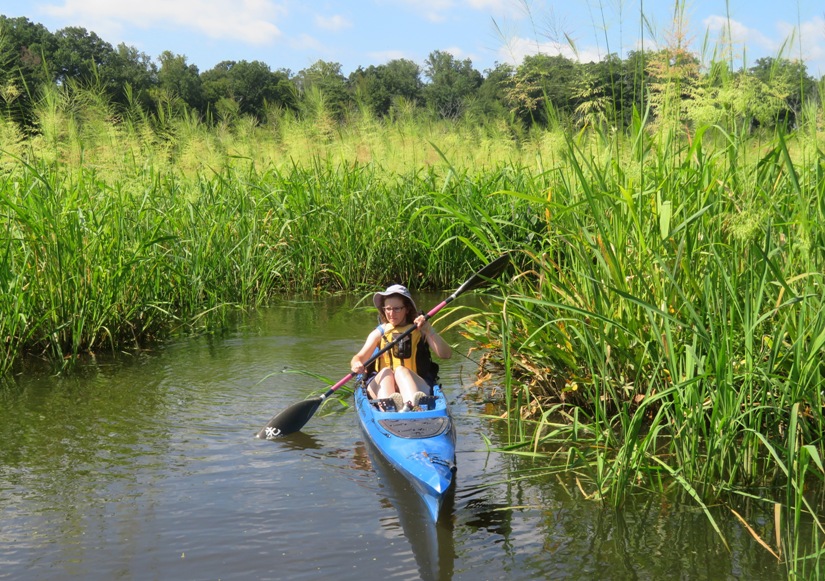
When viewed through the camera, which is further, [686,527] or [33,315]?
[33,315]

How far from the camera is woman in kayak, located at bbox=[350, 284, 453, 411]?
5.87m

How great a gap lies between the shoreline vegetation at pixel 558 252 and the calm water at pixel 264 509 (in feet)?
0.90

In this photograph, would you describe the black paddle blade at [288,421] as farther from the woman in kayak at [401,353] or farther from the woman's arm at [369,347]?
the woman's arm at [369,347]

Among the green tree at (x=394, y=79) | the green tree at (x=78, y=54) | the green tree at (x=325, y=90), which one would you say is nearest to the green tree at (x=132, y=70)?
the green tree at (x=78, y=54)

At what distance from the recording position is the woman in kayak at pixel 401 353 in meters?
5.87

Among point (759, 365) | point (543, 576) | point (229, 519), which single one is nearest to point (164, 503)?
point (229, 519)

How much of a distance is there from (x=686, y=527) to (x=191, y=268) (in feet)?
18.6

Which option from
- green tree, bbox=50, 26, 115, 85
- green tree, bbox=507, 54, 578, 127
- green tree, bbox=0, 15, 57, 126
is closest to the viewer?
green tree, bbox=507, 54, 578, 127

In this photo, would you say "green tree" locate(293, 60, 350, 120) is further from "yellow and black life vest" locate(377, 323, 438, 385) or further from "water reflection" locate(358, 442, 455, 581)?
"water reflection" locate(358, 442, 455, 581)

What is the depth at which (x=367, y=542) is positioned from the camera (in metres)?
4.05

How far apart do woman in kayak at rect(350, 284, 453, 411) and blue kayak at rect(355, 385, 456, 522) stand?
1.18ft

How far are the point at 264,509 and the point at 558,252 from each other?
227 centimetres

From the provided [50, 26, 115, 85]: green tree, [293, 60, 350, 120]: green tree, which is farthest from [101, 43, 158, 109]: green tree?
[293, 60, 350, 120]: green tree

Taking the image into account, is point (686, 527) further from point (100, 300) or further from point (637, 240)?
point (100, 300)
